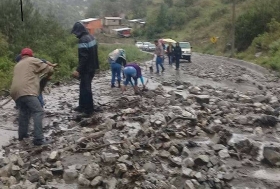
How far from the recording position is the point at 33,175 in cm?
531

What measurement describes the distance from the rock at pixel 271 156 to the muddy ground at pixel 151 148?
0.04 feet

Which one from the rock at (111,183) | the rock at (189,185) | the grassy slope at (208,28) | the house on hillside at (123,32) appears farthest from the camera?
the house on hillside at (123,32)

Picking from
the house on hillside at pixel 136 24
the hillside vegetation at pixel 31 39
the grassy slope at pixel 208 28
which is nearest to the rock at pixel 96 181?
the hillside vegetation at pixel 31 39

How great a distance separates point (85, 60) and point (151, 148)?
115 inches

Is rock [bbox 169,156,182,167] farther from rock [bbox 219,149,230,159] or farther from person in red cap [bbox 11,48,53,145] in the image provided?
person in red cap [bbox 11,48,53,145]

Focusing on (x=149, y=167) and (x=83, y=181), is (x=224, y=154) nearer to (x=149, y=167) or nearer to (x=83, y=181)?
(x=149, y=167)

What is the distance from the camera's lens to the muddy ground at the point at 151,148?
211 inches

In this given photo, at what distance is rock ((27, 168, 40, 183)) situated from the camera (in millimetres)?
5254

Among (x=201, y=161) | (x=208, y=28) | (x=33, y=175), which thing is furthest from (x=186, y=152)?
(x=208, y=28)

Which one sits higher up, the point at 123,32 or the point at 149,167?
the point at 149,167

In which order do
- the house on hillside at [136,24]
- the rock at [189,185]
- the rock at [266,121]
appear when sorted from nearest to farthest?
the rock at [189,185] < the rock at [266,121] < the house on hillside at [136,24]

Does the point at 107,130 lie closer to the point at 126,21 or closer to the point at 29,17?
the point at 29,17

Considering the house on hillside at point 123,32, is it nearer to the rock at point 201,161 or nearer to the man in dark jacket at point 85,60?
the man in dark jacket at point 85,60

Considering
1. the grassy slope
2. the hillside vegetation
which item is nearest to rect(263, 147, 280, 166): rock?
the hillside vegetation
